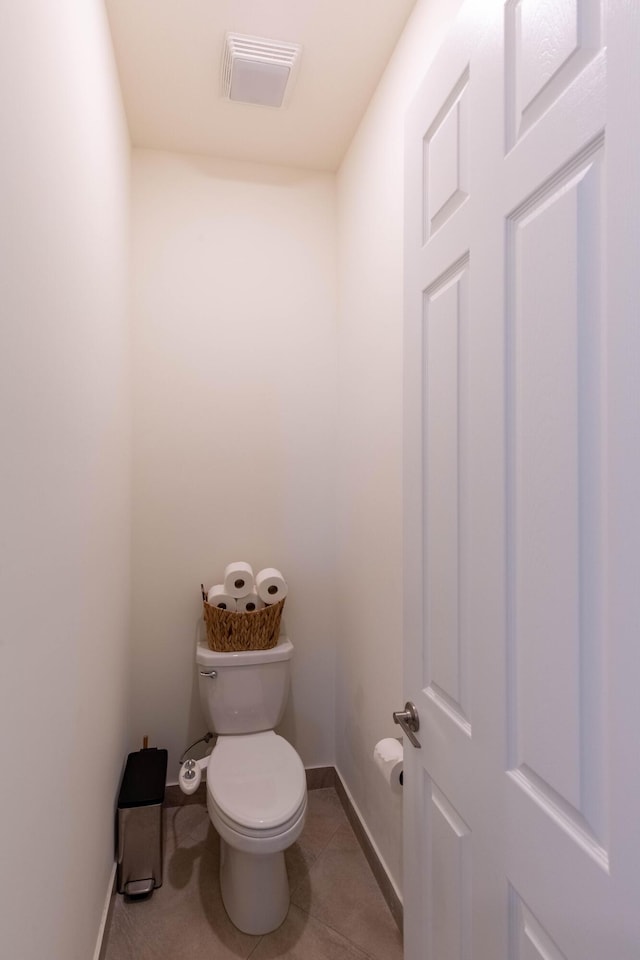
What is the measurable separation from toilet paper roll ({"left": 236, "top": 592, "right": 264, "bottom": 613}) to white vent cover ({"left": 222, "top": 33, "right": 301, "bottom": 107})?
5.89 ft

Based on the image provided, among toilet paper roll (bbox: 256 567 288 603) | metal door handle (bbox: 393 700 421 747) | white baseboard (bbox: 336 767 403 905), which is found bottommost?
white baseboard (bbox: 336 767 403 905)

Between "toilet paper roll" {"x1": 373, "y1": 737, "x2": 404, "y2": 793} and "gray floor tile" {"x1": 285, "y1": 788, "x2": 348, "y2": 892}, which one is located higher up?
"toilet paper roll" {"x1": 373, "y1": 737, "x2": 404, "y2": 793}

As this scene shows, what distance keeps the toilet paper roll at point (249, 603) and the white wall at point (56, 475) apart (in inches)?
22.1

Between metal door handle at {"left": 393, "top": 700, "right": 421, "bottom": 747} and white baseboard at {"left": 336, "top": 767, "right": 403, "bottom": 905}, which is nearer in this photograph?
metal door handle at {"left": 393, "top": 700, "right": 421, "bottom": 747}

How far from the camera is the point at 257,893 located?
1661 millimetres

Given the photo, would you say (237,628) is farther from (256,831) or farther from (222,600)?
(256,831)

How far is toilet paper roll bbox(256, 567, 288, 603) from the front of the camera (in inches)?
85.8

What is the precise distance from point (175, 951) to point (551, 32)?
7.33 feet

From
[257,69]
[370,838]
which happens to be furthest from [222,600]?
[257,69]

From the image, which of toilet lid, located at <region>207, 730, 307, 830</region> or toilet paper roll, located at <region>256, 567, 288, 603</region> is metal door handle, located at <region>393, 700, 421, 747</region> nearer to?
toilet lid, located at <region>207, 730, 307, 830</region>

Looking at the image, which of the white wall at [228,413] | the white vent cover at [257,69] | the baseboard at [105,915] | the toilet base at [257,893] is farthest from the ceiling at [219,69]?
the baseboard at [105,915]

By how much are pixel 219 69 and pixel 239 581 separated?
178 cm

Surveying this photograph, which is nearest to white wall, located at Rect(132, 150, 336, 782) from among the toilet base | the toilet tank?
the toilet tank

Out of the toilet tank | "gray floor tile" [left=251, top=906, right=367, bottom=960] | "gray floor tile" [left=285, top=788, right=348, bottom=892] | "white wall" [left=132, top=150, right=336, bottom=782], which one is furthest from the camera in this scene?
"white wall" [left=132, top=150, right=336, bottom=782]
